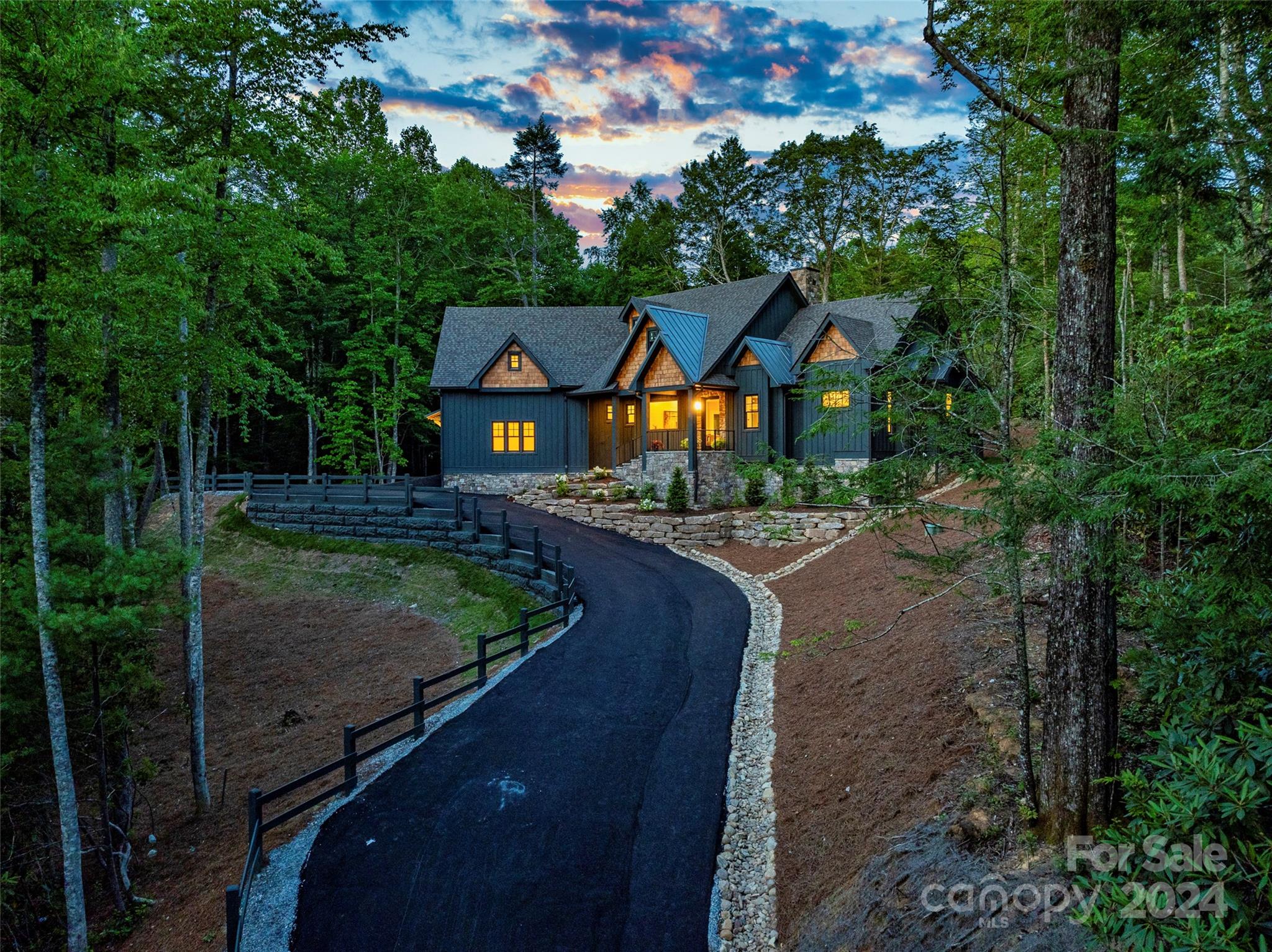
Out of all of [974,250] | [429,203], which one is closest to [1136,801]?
[974,250]

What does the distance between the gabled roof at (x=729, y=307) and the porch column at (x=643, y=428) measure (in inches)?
103

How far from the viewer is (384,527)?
2081 centimetres

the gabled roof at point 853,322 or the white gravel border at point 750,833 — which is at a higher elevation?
the gabled roof at point 853,322

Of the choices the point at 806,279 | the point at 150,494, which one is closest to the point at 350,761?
the point at 150,494

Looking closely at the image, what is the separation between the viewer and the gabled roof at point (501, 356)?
27.3 m

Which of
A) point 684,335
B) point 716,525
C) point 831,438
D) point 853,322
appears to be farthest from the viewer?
point 684,335

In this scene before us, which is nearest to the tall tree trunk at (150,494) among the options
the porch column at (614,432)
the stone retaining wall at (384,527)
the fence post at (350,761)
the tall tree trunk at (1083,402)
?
the fence post at (350,761)

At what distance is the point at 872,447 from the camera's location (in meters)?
20.6

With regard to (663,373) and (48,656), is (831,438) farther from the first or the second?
(48,656)

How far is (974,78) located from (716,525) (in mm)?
15259

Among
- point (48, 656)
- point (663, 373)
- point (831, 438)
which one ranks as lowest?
point (48, 656)

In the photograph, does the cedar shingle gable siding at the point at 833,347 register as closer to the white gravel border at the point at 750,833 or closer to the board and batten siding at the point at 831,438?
the board and batten siding at the point at 831,438

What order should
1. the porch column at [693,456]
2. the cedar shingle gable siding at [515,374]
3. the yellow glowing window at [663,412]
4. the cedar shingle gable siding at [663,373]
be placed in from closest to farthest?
the porch column at [693,456] → the cedar shingle gable siding at [663,373] → the yellow glowing window at [663,412] → the cedar shingle gable siding at [515,374]

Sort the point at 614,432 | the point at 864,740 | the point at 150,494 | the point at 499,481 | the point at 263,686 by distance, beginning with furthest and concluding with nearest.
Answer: the point at 499,481 < the point at 614,432 < the point at 263,686 < the point at 150,494 < the point at 864,740
